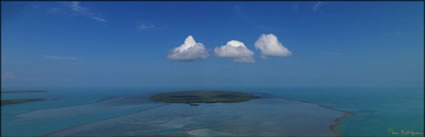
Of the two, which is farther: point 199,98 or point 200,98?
point 200,98

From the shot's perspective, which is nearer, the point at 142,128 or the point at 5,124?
the point at 142,128

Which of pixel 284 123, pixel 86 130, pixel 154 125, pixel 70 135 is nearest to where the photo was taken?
pixel 70 135

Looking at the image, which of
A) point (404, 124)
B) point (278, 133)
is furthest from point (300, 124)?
point (404, 124)

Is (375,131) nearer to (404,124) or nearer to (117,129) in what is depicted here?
(404,124)

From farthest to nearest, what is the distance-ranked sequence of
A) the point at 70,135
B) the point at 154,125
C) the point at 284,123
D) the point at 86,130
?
the point at 284,123 → the point at 154,125 → the point at 86,130 → the point at 70,135

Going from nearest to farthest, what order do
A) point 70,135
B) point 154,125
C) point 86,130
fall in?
point 70,135 → point 86,130 → point 154,125

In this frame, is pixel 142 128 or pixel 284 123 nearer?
pixel 142 128

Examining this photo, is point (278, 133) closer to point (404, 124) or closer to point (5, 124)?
point (404, 124)

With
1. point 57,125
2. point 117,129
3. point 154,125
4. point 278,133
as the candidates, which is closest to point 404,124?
point 278,133
